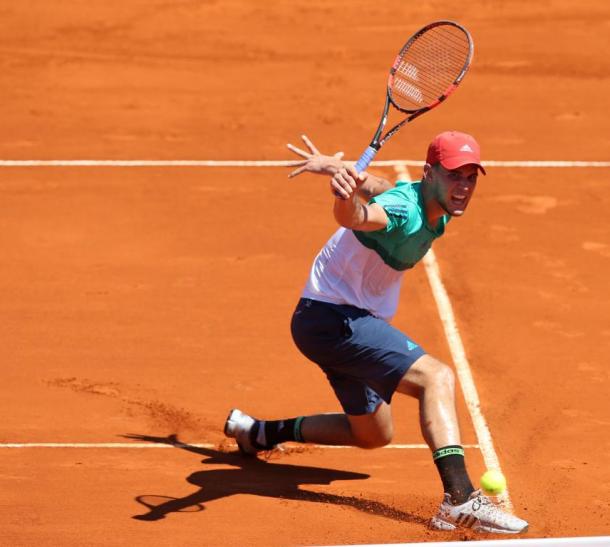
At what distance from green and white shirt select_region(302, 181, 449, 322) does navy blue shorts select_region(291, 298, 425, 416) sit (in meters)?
0.08

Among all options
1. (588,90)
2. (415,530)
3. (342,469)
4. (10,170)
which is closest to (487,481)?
(415,530)

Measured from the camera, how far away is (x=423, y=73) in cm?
778

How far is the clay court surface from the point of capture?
7516 mm

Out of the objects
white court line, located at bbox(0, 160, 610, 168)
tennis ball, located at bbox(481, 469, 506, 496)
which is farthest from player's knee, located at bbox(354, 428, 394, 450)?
white court line, located at bbox(0, 160, 610, 168)

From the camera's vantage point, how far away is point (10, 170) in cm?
1190

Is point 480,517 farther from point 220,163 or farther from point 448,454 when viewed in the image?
point 220,163

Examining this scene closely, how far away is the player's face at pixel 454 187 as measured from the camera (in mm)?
6848

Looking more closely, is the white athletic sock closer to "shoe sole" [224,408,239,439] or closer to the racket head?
"shoe sole" [224,408,239,439]

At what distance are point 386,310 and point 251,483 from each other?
1.31 m

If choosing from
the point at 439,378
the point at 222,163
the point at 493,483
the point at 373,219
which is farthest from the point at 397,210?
the point at 222,163

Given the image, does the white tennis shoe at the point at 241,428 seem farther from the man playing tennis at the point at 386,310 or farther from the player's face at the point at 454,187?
the player's face at the point at 454,187

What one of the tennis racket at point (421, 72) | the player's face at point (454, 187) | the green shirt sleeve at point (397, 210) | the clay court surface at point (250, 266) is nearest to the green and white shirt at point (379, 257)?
the green shirt sleeve at point (397, 210)

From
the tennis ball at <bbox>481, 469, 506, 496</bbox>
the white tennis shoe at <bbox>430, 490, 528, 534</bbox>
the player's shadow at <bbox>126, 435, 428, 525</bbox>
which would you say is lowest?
the player's shadow at <bbox>126, 435, 428, 525</bbox>

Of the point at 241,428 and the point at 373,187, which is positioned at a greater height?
the point at 373,187
